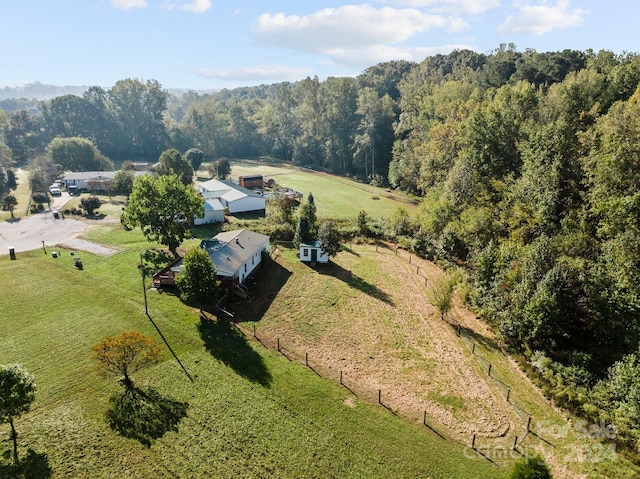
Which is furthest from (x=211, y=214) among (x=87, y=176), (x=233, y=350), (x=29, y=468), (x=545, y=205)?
(x=545, y=205)

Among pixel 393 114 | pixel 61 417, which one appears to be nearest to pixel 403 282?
pixel 61 417

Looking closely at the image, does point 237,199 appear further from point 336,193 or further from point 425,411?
point 425,411

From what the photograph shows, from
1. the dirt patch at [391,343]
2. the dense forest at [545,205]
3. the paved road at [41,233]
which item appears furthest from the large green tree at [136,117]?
the dirt patch at [391,343]

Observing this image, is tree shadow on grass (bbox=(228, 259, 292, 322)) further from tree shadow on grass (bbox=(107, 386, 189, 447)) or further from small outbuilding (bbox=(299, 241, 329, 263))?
tree shadow on grass (bbox=(107, 386, 189, 447))

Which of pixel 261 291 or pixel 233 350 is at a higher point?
pixel 261 291

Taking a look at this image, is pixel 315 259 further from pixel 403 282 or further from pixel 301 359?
pixel 301 359
